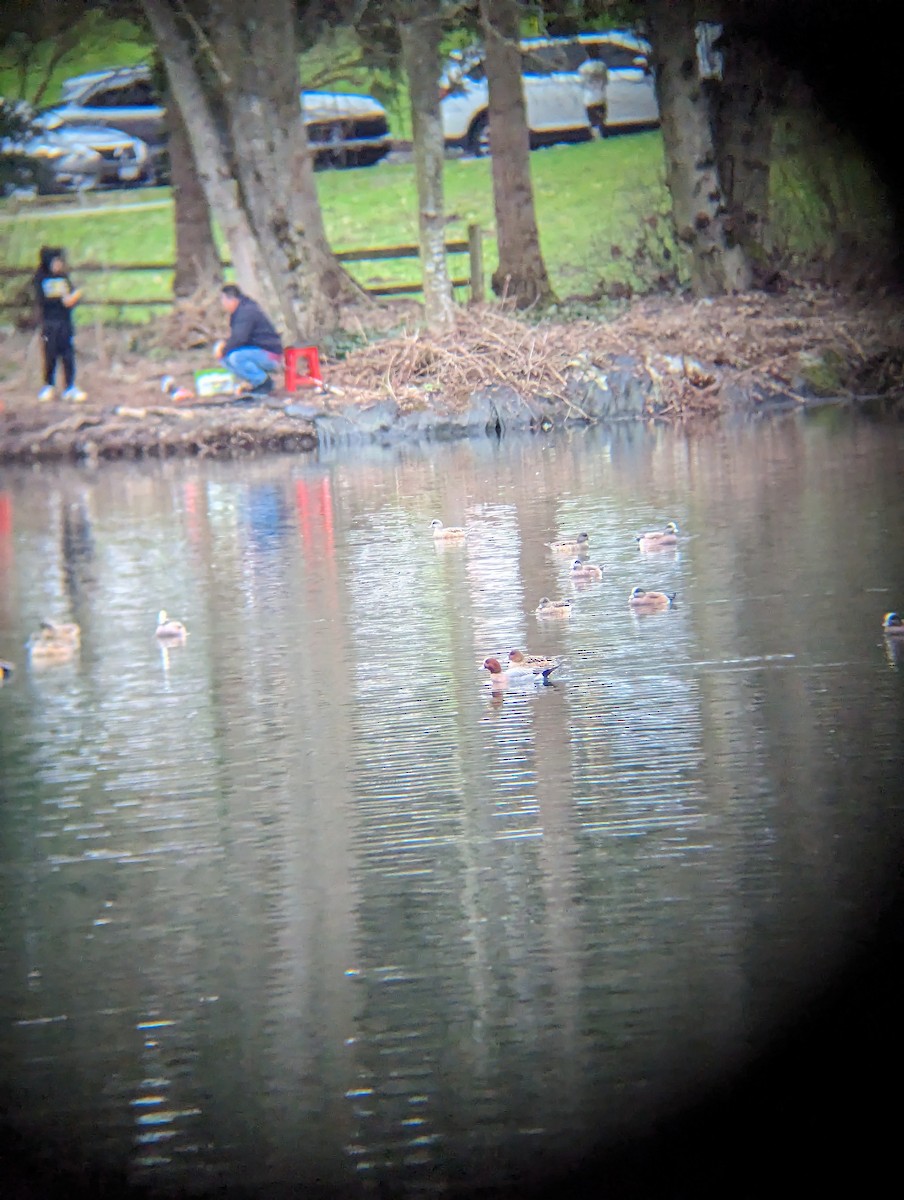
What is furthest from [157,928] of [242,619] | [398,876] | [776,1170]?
[242,619]

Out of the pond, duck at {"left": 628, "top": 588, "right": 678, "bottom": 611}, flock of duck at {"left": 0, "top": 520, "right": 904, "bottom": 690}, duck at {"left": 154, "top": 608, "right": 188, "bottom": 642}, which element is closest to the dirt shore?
the pond

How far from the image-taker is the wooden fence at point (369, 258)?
2988 cm

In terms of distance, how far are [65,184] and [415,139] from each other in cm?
1696

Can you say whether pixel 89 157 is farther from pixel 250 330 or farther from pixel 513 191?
pixel 250 330

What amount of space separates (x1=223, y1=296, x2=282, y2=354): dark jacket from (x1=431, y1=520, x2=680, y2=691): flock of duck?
32.3ft

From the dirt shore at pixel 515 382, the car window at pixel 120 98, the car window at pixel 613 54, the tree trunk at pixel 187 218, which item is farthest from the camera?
the car window at pixel 120 98

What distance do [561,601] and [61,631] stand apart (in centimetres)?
311

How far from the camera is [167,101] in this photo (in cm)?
3155

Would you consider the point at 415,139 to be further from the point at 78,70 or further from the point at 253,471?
the point at 78,70

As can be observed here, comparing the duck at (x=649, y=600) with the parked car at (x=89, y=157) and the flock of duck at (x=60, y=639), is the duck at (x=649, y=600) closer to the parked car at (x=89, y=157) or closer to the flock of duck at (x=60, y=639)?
the flock of duck at (x=60, y=639)

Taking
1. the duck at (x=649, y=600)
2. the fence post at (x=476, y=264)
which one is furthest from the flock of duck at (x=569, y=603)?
the fence post at (x=476, y=264)

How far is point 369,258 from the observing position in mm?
33125

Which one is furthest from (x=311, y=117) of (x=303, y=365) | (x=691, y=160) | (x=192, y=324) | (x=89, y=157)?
(x=303, y=365)

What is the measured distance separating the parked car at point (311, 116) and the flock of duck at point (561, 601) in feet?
86.0
